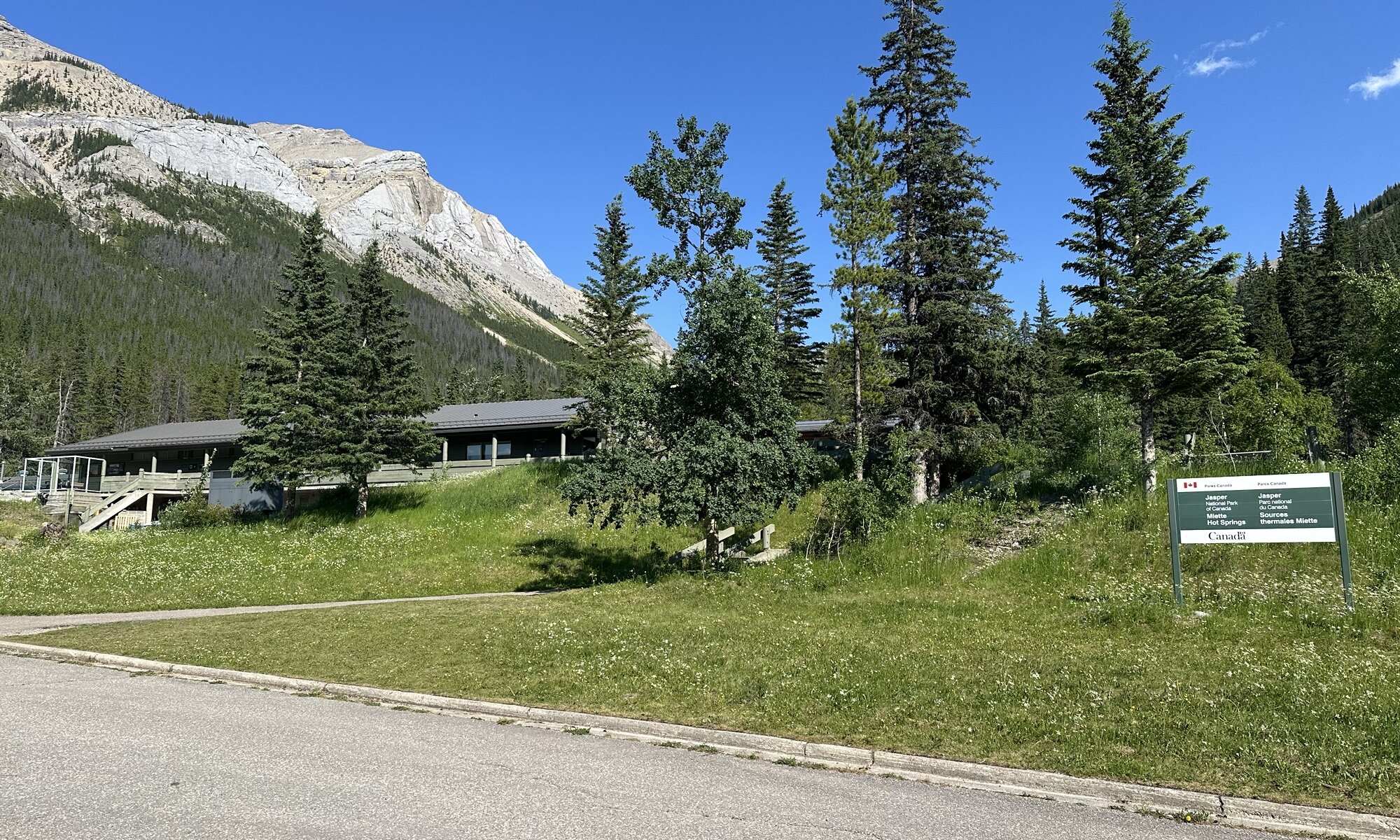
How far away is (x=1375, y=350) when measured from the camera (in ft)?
106

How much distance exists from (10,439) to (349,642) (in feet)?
319

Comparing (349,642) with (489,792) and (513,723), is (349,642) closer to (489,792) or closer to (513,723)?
(513,723)

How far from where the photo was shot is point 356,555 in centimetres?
2670

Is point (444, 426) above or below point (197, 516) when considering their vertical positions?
above

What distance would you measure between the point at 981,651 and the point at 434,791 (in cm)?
825

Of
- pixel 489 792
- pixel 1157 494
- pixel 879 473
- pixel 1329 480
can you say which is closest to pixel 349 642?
pixel 489 792

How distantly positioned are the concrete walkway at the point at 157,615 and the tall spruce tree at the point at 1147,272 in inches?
725

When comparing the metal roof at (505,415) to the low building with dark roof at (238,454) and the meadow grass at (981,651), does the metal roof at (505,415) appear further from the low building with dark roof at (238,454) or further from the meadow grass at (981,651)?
the meadow grass at (981,651)

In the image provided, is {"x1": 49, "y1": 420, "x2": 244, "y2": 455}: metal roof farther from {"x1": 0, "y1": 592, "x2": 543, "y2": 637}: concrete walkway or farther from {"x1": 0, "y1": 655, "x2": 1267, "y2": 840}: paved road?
{"x1": 0, "y1": 655, "x2": 1267, "y2": 840}: paved road

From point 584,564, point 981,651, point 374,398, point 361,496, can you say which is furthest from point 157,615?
point 981,651

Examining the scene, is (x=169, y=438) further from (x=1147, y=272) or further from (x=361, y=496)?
(x=1147, y=272)

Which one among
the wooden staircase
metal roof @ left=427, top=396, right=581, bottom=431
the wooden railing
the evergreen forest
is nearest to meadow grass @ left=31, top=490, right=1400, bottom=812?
the wooden railing

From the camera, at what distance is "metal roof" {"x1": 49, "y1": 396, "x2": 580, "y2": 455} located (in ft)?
141

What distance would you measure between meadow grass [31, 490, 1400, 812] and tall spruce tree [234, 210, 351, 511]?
18.6 m
